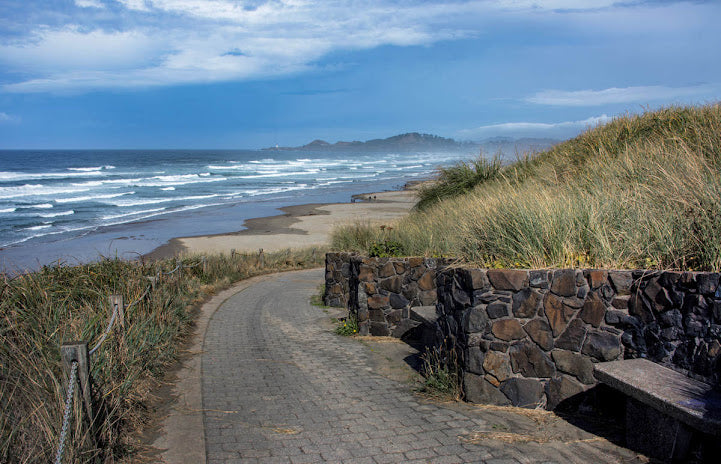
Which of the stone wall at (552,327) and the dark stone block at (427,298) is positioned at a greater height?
the stone wall at (552,327)

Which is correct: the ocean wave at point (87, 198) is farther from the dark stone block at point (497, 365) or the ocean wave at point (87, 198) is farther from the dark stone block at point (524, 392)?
the dark stone block at point (524, 392)

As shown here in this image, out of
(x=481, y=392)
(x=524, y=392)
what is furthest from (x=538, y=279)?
(x=481, y=392)

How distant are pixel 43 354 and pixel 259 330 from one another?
507cm

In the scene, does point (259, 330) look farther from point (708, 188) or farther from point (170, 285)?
point (708, 188)

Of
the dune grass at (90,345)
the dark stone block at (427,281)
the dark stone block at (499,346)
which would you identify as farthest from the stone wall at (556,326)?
the dune grass at (90,345)

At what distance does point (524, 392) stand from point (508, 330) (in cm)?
61

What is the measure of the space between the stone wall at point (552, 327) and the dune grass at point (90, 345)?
326cm

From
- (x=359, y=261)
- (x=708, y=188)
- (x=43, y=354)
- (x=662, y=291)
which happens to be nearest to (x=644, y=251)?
(x=662, y=291)

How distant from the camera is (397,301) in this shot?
359 inches

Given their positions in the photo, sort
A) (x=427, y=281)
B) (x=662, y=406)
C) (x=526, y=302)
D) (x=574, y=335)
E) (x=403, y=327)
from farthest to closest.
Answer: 1. (x=403, y=327)
2. (x=427, y=281)
3. (x=526, y=302)
4. (x=574, y=335)
5. (x=662, y=406)

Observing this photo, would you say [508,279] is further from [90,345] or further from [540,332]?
[90,345]

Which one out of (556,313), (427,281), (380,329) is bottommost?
(380,329)

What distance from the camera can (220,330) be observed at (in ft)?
33.3

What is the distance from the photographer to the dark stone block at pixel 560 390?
5191 millimetres
